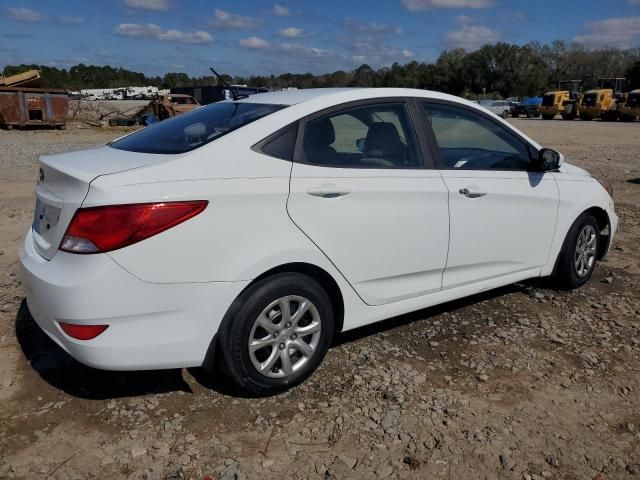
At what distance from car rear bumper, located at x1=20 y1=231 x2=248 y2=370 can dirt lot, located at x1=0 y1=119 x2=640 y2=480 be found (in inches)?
16.6

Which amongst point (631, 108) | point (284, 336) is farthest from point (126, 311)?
point (631, 108)

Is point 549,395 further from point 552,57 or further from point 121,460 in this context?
point 552,57

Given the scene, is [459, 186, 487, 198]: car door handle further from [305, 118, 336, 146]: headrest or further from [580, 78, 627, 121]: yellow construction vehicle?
[580, 78, 627, 121]: yellow construction vehicle

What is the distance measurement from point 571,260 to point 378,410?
2.50 meters

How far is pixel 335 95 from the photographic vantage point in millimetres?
3496

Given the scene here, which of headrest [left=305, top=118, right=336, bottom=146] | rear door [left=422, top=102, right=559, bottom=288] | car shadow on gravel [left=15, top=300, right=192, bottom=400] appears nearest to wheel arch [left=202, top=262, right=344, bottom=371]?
car shadow on gravel [left=15, top=300, right=192, bottom=400]

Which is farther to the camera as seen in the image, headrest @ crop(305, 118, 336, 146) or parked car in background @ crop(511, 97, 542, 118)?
parked car in background @ crop(511, 97, 542, 118)

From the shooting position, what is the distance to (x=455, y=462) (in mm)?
2732

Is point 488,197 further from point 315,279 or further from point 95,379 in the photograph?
point 95,379

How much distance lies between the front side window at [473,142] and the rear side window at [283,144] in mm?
1115

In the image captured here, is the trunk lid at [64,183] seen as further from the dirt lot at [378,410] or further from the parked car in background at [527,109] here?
the parked car in background at [527,109]

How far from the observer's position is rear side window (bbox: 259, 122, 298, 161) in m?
3.10

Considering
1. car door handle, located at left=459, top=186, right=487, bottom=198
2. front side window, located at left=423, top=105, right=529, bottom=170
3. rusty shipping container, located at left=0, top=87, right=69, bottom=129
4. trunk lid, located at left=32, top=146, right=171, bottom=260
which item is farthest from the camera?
rusty shipping container, located at left=0, top=87, right=69, bottom=129

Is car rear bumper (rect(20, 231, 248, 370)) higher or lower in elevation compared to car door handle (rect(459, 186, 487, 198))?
lower
